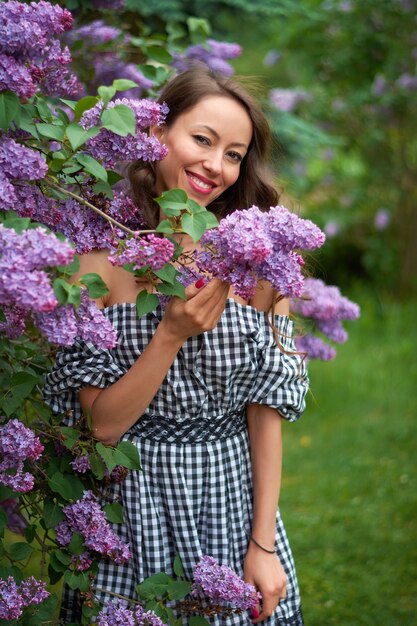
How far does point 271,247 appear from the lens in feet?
4.94

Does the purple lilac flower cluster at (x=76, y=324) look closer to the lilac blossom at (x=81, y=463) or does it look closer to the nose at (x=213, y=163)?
the lilac blossom at (x=81, y=463)

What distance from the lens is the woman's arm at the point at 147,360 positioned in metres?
1.75

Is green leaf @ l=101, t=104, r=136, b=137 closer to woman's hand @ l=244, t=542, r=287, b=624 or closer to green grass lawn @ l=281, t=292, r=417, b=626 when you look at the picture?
woman's hand @ l=244, t=542, r=287, b=624

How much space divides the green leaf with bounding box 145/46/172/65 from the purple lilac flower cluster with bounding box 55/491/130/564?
54.0 inches

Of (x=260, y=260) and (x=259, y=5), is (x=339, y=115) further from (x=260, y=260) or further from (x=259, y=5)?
(x=260, y=260)

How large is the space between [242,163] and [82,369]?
2.24 feet

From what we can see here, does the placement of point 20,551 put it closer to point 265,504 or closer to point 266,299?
point 265,504

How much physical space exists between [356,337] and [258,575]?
505 cm

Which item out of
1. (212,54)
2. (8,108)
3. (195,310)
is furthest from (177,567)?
(212,54)

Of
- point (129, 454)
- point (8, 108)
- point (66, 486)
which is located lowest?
point (66, 486)

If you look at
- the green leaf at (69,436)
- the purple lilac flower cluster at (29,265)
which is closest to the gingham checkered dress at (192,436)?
the green leaf at (69,436)

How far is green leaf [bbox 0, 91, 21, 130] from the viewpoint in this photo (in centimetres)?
155

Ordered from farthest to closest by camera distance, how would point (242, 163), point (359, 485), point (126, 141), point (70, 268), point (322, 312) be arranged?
1. point (359, 485)
2. point (322, 312)
3. point (242, 163)
4. point (126, 141)
5. point (70, 268)

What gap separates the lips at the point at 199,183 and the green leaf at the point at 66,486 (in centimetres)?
69
